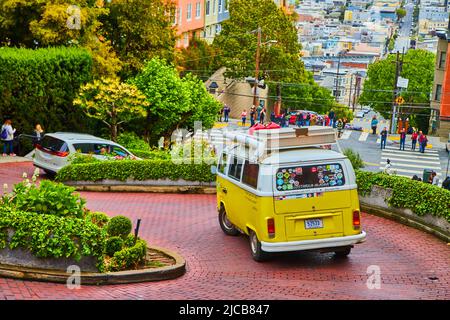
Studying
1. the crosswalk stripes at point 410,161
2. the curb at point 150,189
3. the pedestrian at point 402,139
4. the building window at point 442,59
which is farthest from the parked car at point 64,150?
the building window at point 442,59

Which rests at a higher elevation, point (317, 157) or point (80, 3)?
point (80, 3)

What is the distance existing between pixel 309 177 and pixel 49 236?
14.0 ft

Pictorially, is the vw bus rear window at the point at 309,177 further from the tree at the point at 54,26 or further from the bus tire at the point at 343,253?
the tree at the point at 54,26

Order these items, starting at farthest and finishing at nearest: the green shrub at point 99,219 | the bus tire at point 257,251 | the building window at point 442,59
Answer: the building window at point 442,59 → the bus tire at point 257,251 → the green shrub at point 99,219

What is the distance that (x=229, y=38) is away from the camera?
217ft

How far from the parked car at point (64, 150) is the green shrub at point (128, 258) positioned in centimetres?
1114

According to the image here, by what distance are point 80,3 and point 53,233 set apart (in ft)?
74.4

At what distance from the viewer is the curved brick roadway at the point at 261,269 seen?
11.0m

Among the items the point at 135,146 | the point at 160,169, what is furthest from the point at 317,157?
the point at 135,146

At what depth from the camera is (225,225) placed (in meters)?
15.6

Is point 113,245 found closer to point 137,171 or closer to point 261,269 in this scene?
point 261,269

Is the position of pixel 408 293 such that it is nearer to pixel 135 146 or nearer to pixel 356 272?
pixel 356 272

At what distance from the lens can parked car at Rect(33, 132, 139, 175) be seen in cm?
2281

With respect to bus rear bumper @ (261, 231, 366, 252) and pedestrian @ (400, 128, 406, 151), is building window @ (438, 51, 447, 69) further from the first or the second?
bus rear bumper @ (261, 231, 366, 252)
